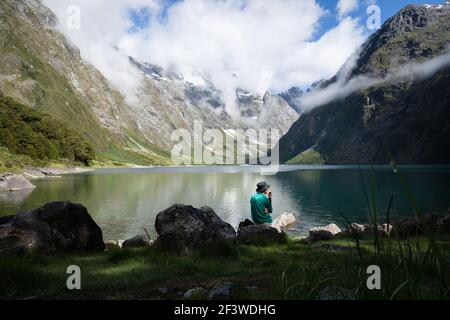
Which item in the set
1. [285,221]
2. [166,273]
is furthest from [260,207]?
[285,221]

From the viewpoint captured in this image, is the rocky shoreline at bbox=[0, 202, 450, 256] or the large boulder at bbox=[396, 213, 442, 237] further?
the rocky shoreline at bbox=[0, 202, 450, 256]

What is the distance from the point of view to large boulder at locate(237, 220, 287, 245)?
16.9m

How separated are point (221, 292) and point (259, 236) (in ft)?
33.1

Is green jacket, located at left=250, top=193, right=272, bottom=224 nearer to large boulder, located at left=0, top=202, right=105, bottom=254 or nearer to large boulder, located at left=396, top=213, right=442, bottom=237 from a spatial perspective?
large boulder, located at left=396, top=213, right=442, bottom=237

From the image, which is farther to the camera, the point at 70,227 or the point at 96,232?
the point at 96,232

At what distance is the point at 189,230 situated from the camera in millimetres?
14594

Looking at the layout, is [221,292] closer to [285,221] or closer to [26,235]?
[26,235]

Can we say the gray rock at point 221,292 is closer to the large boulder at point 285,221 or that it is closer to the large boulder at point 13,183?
the large boulder at point 285,221

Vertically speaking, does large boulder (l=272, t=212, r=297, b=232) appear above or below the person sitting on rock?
below

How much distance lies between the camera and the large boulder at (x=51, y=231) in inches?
531


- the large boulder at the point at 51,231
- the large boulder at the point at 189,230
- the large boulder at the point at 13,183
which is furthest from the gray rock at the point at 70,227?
the large boulder at the point at 13,183

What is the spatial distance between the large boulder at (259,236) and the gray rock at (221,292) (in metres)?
9.15

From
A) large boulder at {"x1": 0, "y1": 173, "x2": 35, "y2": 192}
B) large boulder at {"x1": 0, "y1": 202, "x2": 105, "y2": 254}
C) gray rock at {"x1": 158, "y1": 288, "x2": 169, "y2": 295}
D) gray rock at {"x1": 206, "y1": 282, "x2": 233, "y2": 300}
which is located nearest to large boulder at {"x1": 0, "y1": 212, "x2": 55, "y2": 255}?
large boulder at {"x1": 0, "y1": 202, "x2": 105, "y2": 254}

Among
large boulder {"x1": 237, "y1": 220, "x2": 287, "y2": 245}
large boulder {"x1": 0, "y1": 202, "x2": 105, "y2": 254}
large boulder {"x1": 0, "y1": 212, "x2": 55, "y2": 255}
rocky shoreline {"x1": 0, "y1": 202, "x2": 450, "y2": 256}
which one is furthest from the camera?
large boulder {"x1": 237, "y1": 220, "x2": 287, "y2": 245}
